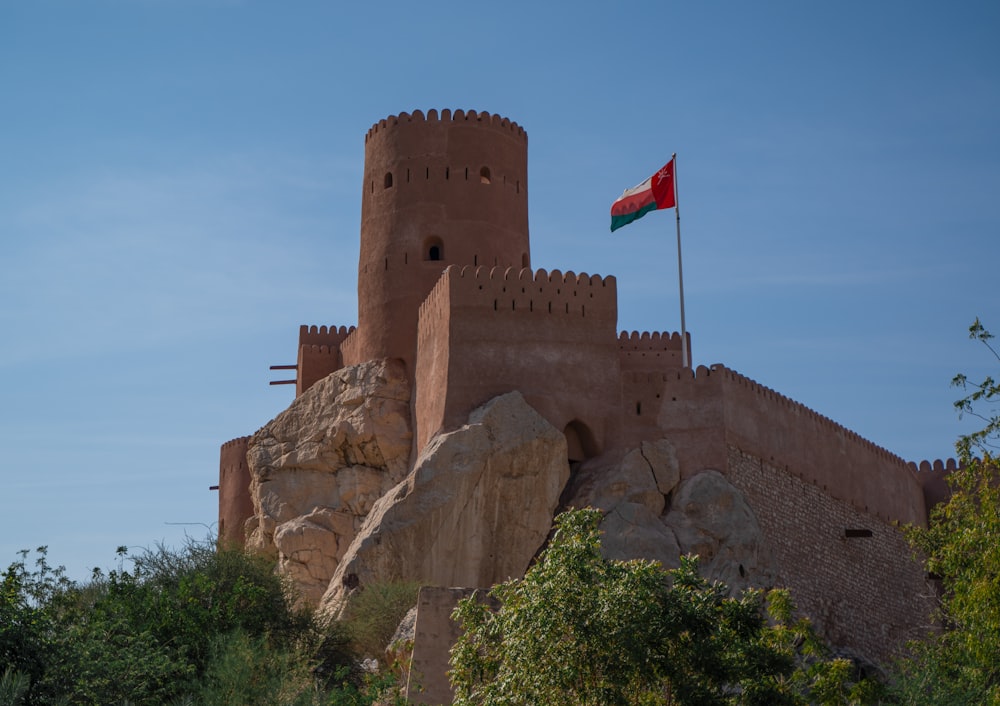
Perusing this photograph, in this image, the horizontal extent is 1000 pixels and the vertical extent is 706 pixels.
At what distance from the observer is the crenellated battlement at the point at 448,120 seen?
3156 cm

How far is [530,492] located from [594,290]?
13.3ft

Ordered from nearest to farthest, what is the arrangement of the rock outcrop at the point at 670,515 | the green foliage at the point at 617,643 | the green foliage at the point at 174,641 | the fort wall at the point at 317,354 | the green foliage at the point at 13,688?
1. the green foliage at the point at 617,643
2. the green foliage at the point at 13,688
3. the green foliage at the point at 174,641
4. the rock outcrop at the point at 670,515
5. the fort wall at the point at 317,354

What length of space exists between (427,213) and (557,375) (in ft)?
17.9

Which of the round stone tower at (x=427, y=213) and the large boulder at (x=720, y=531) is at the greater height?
the round stone tower at (x=427, y=213)

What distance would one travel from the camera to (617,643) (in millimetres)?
16141

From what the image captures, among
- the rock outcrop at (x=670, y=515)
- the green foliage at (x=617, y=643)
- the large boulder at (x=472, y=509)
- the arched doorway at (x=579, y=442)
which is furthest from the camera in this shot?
the arched doorway at (x=579, y=442)

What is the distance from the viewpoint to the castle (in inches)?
1070

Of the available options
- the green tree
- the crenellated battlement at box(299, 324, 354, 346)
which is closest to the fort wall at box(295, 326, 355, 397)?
the crenellated battlement at box(299, 324, 354, 346)

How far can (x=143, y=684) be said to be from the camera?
19.1 m

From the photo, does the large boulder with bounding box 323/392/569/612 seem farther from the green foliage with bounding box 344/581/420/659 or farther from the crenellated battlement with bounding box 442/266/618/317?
the crenellated battlement with bounding box 442/266/618/317

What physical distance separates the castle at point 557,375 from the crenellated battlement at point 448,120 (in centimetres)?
4

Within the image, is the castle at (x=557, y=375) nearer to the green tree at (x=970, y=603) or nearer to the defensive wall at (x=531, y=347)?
the defensive wall at (x=531, y=347)

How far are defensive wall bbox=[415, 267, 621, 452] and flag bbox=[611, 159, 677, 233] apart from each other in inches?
97.8

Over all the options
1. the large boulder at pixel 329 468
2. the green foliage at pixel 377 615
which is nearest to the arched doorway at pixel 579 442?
the large boulder at pixel 329 468
